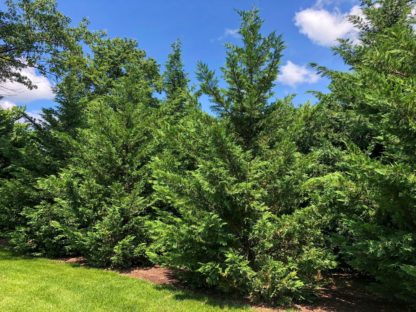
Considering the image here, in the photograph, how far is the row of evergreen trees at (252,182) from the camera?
4863 millimetres

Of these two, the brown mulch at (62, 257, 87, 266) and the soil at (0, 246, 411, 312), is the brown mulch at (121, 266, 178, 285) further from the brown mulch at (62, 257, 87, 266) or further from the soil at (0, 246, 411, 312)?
the brown mulch at (62, 257, 87, 266)

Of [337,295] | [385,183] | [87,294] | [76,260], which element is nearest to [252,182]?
[385,183]

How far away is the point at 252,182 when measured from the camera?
5551mm

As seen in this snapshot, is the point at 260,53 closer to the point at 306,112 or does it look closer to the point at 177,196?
the point at 306,112

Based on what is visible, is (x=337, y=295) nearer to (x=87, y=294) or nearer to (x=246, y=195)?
(x=246, y=195)

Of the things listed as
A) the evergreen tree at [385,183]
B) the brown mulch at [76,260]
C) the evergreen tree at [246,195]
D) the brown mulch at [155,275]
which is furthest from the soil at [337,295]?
the brown mulch at [76,260]

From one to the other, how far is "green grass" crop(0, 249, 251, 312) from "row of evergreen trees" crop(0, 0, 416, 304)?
488 millimetres

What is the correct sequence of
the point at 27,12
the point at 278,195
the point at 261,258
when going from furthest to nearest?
the point at 27,12 → the point at 278,195 → the point at 261,258

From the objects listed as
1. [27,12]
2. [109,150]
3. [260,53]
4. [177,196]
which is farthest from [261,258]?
[27,12]

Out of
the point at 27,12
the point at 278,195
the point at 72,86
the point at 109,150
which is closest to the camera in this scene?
the point at 278,195

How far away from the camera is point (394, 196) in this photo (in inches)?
182

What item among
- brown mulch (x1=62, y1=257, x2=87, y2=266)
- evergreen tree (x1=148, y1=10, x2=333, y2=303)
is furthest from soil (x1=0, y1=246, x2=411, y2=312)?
brown mulch (x1=62, y1=257, x2=87, y2=266)

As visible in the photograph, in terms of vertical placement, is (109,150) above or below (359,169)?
above

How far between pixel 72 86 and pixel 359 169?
9.22m
